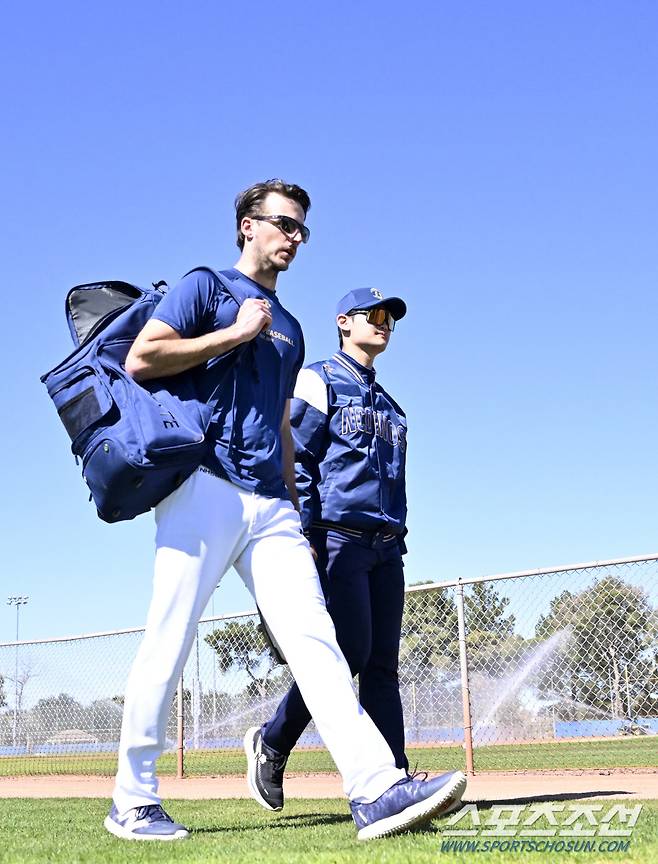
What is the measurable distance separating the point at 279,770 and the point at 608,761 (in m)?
5.80

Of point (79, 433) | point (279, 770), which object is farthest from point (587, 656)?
point (79, 433)

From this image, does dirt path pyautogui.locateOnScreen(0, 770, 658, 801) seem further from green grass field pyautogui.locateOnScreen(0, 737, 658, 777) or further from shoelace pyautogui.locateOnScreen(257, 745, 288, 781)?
shoelace pyautogui.locateOnScreen(257, 745, 288, 781)

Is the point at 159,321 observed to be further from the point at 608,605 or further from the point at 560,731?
the point at 560,731

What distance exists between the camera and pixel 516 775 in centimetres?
820

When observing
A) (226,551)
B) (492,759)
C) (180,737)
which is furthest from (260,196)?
(180,737)

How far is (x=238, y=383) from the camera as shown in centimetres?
386

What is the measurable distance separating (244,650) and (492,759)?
2.59 m

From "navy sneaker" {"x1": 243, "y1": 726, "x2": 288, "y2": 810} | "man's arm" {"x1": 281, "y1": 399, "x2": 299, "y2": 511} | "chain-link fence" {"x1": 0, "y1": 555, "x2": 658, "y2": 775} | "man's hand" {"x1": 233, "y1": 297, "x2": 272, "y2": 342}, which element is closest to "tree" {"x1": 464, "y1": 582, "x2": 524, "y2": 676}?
"chain-link fence" {"x1": 0, "y1": 555, "x2": 658, "y2": 775}

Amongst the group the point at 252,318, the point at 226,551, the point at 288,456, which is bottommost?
the point at 226,551

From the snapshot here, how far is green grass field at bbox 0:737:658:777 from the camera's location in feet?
30.3

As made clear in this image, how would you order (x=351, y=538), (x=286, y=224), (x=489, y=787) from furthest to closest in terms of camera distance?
1. (x=489, y=787)
2. (x=351, y=538)
3. (x=286, y=224)

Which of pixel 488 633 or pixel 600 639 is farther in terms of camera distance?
pixel 488 633

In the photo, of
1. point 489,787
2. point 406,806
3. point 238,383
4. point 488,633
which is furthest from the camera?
point 488,633

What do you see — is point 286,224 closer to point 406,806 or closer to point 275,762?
point 406,806
